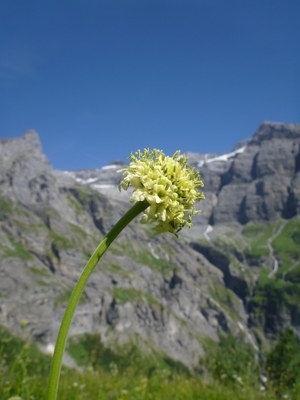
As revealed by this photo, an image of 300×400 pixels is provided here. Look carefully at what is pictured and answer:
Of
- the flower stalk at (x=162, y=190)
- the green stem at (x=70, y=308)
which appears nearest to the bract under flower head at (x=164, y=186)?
the flower stalk at (x=162, y=190)

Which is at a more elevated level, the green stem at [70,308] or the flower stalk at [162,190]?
the flower stalk at [162,190]

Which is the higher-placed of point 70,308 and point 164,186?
point 164,186

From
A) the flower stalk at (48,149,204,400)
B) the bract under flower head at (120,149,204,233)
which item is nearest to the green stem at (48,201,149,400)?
the flower stalk at (48,149,204,400)

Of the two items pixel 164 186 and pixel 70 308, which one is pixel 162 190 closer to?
pixel 164 186

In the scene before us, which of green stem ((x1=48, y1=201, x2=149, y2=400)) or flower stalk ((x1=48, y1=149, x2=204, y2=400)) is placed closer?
green stem ((x1=48, y1=201, x2=149, y2=400))

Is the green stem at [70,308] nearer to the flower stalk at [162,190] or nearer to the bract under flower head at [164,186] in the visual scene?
the flower stalk at [162,190]

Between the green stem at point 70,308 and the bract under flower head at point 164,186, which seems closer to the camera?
the green stem at point 70,308

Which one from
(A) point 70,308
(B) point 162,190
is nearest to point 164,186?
(B) point 162,190

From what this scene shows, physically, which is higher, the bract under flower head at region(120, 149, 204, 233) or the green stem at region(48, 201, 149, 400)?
the bract under flower head at region(120, 149, 204, 233)

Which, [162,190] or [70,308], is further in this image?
[162,190]

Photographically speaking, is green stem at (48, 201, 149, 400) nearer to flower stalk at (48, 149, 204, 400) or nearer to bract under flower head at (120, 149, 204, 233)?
flower stalk at (48, 149, 204, 400)
